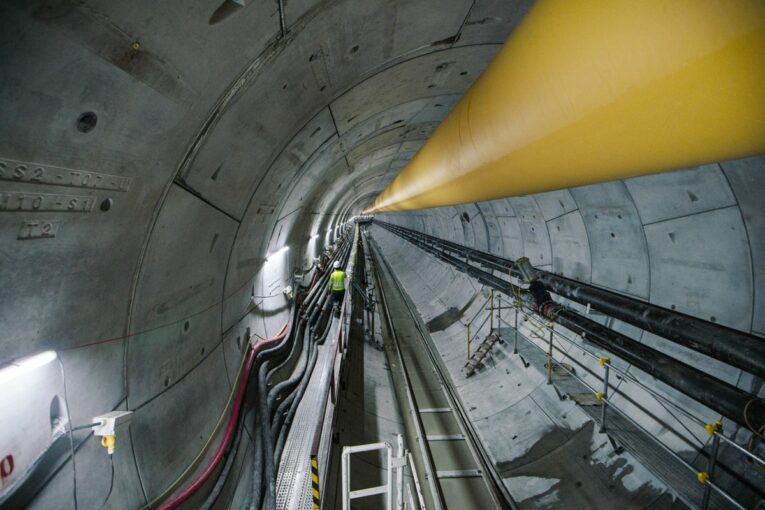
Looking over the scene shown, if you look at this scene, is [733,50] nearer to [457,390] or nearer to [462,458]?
[462,458]

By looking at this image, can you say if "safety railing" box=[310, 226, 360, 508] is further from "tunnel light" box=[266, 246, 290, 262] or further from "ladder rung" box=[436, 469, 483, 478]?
"tunnel light" box=[266, 246, 290, 262]

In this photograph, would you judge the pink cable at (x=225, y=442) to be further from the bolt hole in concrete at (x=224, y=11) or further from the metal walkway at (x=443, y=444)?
the bolt hole in concrete at (x=224, y=11)

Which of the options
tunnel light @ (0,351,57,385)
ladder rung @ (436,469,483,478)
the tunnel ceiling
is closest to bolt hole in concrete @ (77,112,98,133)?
the tunnel ceiling

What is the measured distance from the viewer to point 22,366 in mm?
1483

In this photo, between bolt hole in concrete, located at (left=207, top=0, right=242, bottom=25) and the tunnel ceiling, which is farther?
bolt hole in concrete, located at (left=207, top=0, right=242, bottom=25)

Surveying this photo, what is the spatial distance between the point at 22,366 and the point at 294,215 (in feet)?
15.9

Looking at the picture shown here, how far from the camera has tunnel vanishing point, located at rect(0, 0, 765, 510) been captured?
1.20m

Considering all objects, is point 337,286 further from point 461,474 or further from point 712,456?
point 712,456

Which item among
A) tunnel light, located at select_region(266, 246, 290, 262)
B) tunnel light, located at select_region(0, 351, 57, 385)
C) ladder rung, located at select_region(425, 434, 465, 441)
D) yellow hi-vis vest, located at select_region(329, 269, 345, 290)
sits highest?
tunnel light, located at select_region(266, 246, 290, 262)

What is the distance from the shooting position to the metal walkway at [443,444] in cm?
408

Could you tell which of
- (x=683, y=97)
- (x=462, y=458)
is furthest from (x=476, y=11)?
(x=462, y=458)

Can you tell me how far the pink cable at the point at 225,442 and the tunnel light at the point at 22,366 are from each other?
6.01ft

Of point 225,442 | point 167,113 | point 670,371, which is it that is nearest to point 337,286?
point 225,442

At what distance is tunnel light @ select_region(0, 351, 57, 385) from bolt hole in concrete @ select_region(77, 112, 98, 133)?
109 centimetres
